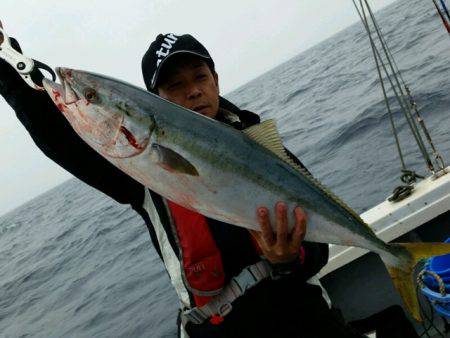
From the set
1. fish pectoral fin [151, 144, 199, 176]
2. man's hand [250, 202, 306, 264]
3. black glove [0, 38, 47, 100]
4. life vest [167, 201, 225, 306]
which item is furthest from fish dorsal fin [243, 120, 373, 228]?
black glove [0, 38, 47, 100]

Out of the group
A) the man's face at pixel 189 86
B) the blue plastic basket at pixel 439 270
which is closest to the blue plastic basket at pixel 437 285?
the blue plastic basket at pixel 439 270

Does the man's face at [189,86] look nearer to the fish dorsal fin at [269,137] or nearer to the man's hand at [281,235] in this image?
the fish dorsal fin at [269,137]

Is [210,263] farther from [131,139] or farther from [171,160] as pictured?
[131,139]

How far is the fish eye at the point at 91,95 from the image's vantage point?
1990 mm

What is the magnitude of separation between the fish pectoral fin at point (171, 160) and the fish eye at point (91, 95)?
0.36m

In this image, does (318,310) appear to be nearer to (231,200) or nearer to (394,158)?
(231,200)

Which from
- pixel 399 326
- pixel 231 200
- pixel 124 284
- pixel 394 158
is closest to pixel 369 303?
pixel 399 326

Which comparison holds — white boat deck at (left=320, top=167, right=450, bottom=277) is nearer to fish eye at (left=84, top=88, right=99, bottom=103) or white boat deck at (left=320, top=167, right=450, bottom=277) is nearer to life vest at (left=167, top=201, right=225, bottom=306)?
life vest at (left=167, top=201, right=225, bottom=306)

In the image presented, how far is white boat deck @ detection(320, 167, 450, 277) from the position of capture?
4.31 meters

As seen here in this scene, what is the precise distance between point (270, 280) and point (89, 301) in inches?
452

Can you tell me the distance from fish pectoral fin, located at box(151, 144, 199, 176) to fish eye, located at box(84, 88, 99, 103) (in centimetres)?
36

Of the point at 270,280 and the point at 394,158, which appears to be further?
the point at 394,158

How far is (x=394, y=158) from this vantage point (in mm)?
10445

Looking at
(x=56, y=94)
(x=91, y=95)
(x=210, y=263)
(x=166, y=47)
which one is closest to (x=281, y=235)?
(x=210, y=263)
